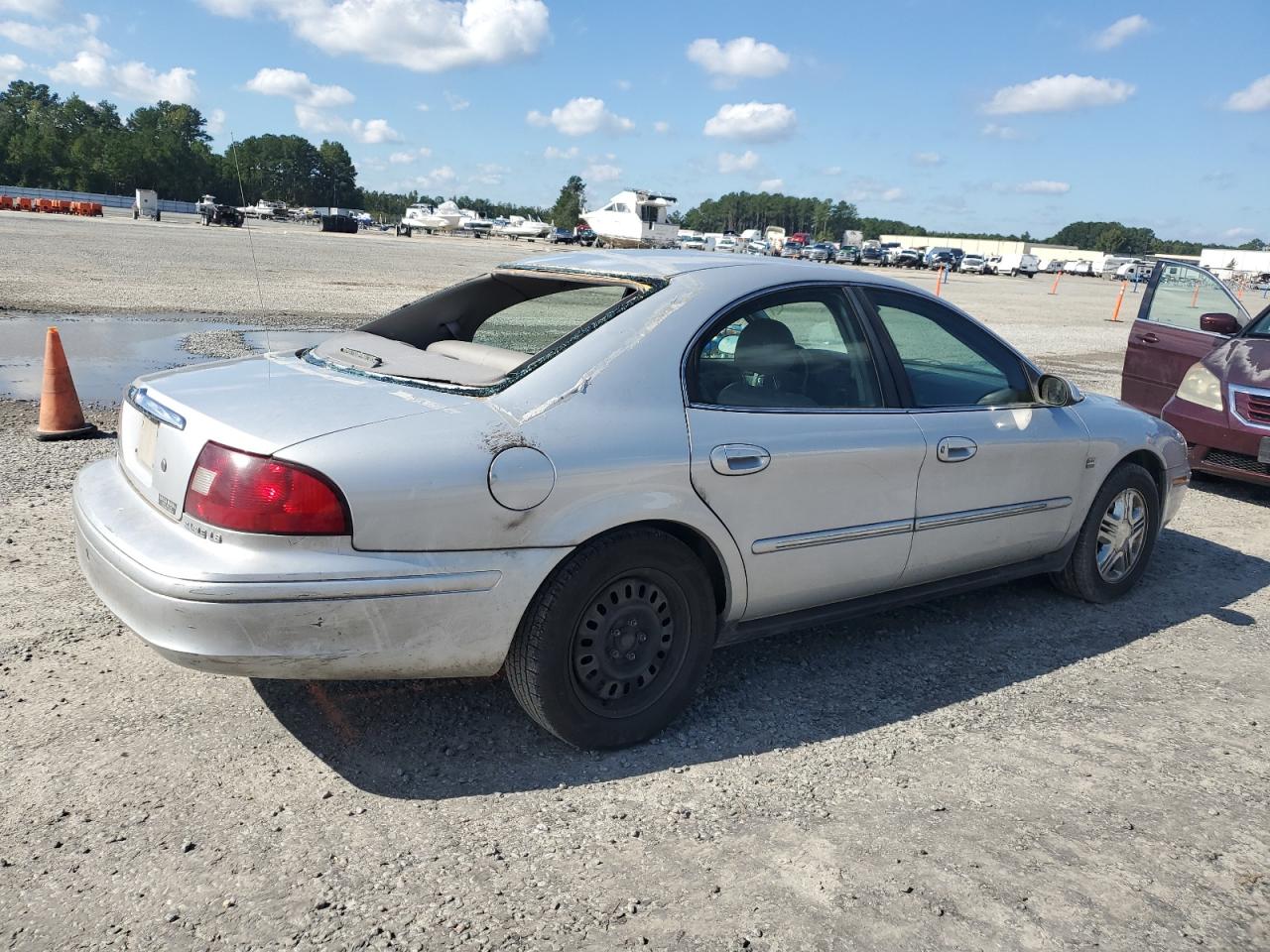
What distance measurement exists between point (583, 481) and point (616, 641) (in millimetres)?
578

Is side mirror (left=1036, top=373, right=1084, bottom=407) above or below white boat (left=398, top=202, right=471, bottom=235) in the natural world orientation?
below

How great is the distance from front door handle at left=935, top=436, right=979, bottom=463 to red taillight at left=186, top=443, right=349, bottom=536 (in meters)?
2.35

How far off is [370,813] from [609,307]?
1797mm

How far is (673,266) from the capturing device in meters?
3.61

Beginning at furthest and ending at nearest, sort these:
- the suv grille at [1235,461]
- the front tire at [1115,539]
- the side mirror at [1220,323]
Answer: the side mirror at [1220,323], the suv grille at [1235,461], the front tire at [1115,539]

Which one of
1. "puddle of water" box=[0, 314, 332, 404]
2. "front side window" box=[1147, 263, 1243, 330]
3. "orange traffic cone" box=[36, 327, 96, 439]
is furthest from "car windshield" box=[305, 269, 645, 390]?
"front side window" box=[1147, 263, 1243, 330]

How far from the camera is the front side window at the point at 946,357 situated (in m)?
3.93

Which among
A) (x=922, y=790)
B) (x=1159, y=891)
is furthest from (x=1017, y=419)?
(x=1159, y=891)

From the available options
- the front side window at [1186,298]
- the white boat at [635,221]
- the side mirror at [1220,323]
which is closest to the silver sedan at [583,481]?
the side mirror at [1220,323]

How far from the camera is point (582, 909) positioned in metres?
2.44

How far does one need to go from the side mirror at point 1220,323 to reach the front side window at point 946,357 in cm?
432

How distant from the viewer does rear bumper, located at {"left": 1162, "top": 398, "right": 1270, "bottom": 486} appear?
683 centimetres

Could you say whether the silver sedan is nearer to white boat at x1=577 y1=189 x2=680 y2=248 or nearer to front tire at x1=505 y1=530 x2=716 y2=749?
front tire at x1=505 y1=530 x2=716 y2=749

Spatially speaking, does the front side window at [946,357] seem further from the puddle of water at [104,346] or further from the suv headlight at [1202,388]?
the puddle of water at [104,346]
